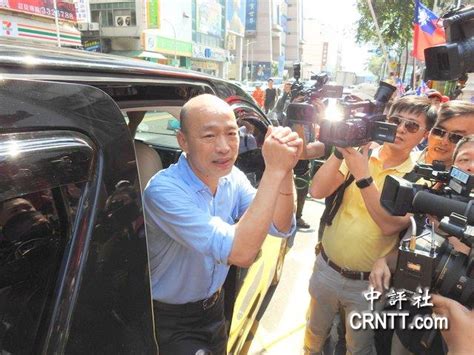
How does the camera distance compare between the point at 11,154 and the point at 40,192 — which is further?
the point at 40,192

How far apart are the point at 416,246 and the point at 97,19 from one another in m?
31.5

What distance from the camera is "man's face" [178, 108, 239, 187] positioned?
1.33 meters

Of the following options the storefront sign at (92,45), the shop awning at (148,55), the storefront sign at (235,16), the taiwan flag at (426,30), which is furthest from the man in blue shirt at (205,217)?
the storefront sign at (235,16)

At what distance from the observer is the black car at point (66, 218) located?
756 mm

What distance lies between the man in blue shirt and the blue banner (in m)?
59.1

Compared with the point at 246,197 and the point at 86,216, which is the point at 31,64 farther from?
the point at 246,197

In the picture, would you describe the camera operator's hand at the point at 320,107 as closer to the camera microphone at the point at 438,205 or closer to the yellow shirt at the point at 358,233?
Result: the yellow shirt at the point at 358,233

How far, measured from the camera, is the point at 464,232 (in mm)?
1019

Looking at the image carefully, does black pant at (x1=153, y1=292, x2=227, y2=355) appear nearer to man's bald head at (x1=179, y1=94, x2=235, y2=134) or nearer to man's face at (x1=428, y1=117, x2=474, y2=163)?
man's bald head at (x1=179, y1=94, x2=235, y2=134)

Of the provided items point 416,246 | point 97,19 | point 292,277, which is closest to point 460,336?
point 416,246

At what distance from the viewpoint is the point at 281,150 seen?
1210mm

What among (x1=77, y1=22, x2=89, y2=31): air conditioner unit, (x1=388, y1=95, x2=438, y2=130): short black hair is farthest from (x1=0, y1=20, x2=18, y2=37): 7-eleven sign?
(x1=388, y1=95, x2=438, y2=130): short black hair

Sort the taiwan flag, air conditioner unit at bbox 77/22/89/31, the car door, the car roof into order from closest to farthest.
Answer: the car door
the car roof
the taiwan flag
air conditioner unit at bbox 77/22/89/31

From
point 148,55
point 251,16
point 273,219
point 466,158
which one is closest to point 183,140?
point 273,219
